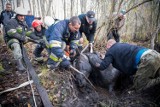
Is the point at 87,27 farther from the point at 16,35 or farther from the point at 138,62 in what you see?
the point at 138,62

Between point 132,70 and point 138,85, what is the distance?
356mm

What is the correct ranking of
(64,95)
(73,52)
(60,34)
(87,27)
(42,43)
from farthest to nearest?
(87,27) < (42,43) < (73,52) < (60,34) < (64,95)

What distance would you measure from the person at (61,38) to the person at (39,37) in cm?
73

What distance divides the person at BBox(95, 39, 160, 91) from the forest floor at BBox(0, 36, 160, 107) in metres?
0.22

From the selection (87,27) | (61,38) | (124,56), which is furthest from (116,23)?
Answer: (61,38)

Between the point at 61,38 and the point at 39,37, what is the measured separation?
143 centimetres

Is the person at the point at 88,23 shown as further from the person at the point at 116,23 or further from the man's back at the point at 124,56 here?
the man's back at the point at 124,56

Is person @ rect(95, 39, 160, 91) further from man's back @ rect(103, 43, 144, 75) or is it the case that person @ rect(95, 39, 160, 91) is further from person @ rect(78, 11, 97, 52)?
person @ rect(78, 11, 97, 52)

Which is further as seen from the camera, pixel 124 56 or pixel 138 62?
pixel 124 56

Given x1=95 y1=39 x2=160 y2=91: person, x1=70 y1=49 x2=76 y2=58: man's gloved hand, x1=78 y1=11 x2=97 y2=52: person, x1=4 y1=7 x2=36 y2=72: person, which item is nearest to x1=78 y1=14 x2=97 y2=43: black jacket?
x1=78 y1=11 x2=97 y2=52: person

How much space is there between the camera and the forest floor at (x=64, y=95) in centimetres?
342

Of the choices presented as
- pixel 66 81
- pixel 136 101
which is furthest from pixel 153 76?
pixel 66 81

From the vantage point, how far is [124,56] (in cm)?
390

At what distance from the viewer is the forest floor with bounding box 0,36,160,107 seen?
3.42 metres
